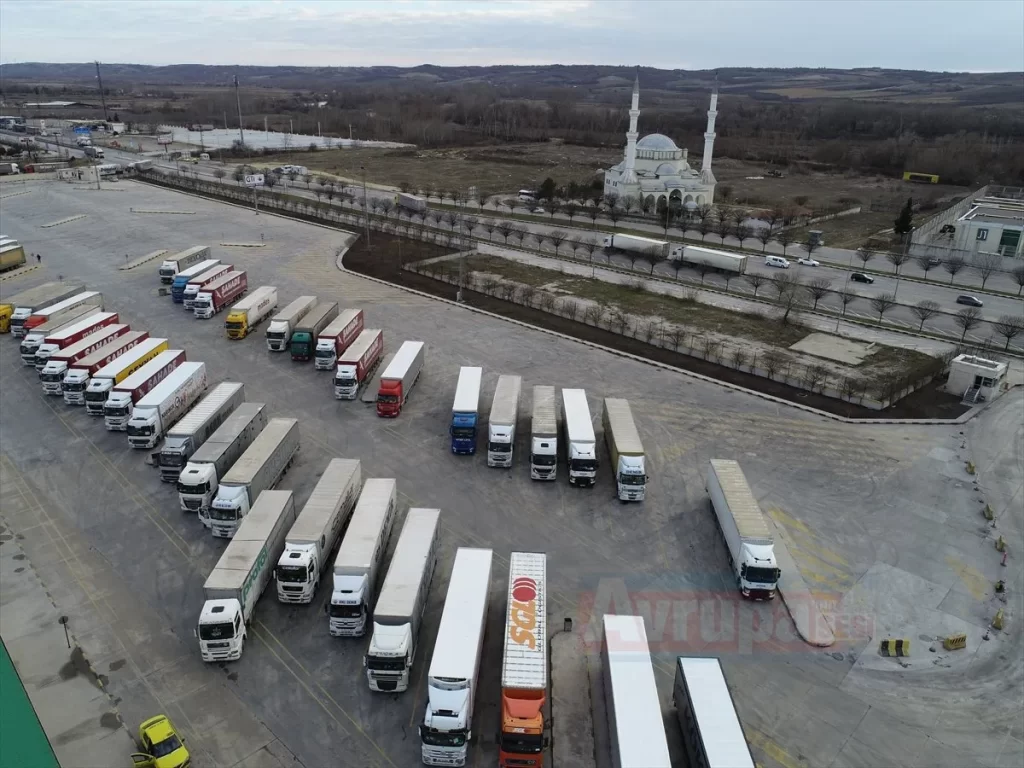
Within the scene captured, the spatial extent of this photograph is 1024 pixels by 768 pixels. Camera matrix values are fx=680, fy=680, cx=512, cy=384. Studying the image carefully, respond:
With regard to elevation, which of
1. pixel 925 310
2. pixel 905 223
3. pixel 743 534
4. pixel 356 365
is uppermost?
pixel 905 223

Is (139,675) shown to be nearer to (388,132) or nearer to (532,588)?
(532,588)

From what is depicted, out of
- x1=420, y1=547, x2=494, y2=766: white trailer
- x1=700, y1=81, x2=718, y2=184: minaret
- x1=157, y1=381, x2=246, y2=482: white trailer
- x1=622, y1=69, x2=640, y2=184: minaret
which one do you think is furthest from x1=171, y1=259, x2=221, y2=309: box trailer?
x1=700, y1=81, x2=718, y2=184: minaret

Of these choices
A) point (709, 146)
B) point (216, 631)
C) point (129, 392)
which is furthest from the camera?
point (709, 146)

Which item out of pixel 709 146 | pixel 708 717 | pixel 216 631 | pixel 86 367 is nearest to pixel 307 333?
pixel 86 367

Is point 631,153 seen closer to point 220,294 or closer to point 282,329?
point 220,294

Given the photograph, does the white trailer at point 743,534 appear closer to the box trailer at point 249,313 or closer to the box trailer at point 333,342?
the box trailer at point 333,342

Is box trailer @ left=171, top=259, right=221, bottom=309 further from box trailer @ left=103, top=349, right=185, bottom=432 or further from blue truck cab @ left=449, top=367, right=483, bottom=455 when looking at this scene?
blue truck cab @ left=449, top=367, right=483, bottom=455
